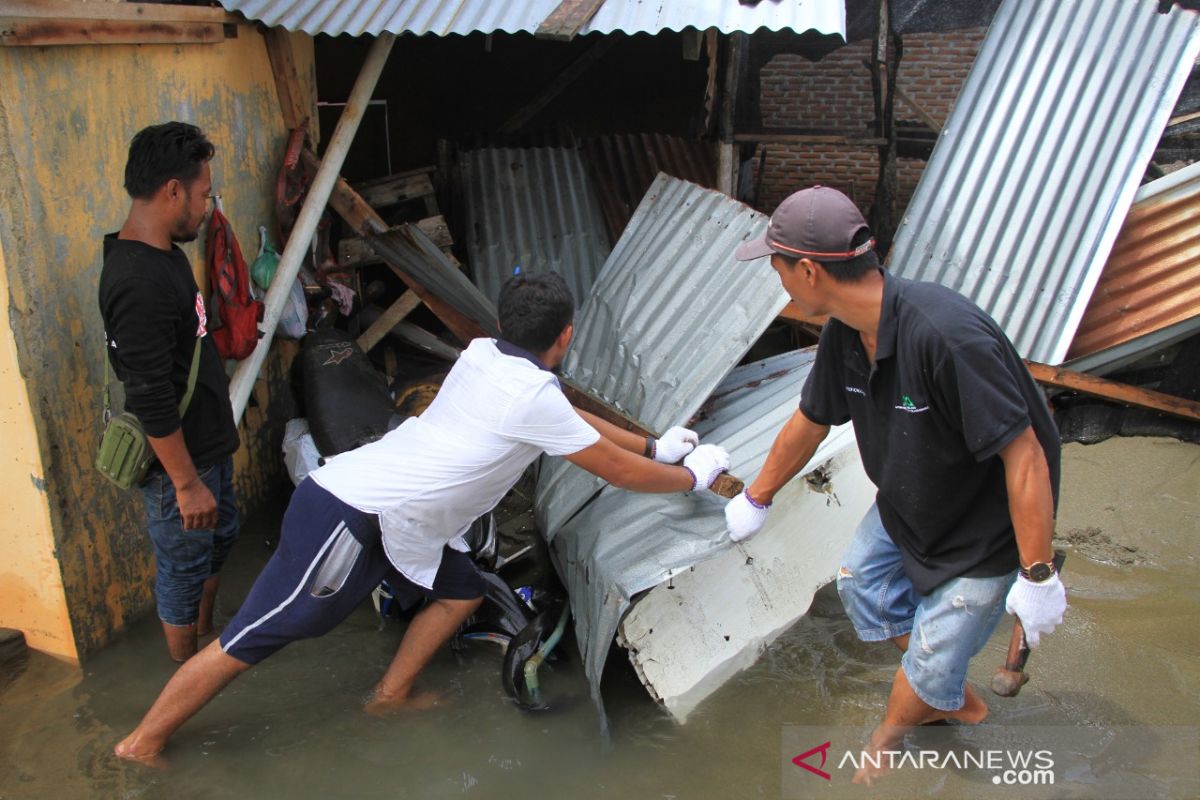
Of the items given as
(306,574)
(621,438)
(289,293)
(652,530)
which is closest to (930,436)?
(621,438)

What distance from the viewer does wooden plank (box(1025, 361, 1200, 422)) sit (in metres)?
4.88

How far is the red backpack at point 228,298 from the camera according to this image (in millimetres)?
4148

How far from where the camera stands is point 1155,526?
4.61 meters

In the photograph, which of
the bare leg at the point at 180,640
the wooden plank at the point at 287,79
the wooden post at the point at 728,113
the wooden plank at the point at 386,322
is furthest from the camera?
the wooden post at the point at 728,113

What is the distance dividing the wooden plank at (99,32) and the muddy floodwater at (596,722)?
238 cm

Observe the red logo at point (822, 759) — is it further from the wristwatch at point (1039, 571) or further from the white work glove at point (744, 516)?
the wristwatch at point (1039, 571)

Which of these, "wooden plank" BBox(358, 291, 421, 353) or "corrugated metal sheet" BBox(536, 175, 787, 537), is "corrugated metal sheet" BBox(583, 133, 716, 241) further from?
"wooden plank" BBox(358, 291, 421, 353)

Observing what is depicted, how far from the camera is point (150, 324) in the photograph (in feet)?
10.4

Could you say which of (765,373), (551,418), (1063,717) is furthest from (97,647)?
(1063,717)

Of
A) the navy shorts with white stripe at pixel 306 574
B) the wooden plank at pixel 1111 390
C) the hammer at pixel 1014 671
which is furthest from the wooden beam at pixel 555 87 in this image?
the hammer at pixel 1014 671

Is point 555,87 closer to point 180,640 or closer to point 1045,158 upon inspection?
point 1045,158

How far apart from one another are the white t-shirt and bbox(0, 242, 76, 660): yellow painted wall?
1.20 metres

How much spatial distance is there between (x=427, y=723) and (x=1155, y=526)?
3.54 meters

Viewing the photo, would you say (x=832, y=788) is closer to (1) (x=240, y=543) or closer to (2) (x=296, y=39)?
(1) (x=240, y=543)
